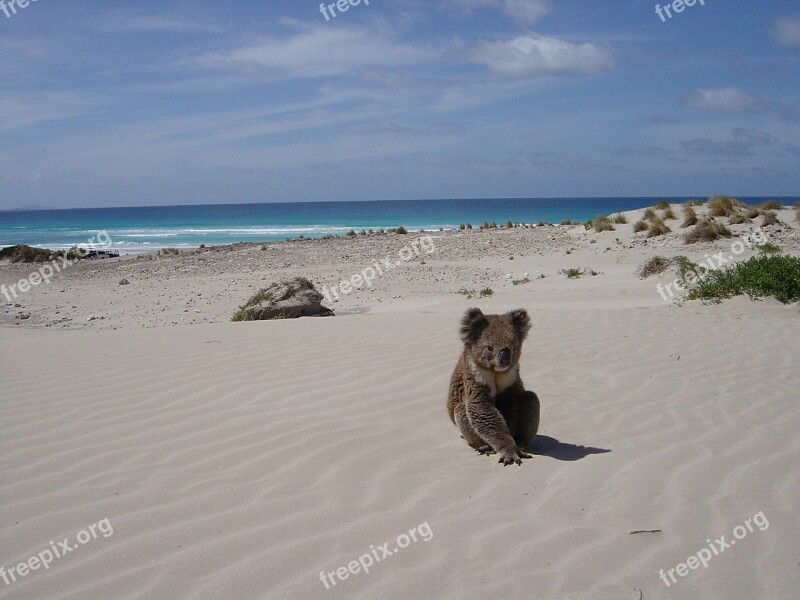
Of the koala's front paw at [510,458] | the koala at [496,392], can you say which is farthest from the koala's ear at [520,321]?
the koala's front paw at [510,458]

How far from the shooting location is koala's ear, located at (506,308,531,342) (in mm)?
5117

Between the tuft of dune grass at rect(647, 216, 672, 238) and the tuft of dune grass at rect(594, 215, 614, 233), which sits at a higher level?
the tuft of dune grass at rect(594, 215, 614, 233)

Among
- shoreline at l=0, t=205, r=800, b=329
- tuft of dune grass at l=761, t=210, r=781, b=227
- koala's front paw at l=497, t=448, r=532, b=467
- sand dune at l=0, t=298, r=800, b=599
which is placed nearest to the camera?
sand dune at l=0, t=298, r=800, b=599

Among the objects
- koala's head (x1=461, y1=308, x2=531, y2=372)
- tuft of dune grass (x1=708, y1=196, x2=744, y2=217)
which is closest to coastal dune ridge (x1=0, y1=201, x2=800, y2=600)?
koala's head (x1=461, y1=308, x2=531, y2=372)

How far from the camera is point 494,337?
495cm

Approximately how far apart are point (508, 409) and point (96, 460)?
3248 millimetres

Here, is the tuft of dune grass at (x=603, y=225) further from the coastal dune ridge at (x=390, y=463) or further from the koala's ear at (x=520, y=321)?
the koala's ear at (x=520, y=321)

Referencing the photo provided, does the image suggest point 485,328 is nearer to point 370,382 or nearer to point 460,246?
point 370,382

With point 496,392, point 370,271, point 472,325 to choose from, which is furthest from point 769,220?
point 472,325

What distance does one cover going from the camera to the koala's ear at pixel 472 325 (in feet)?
16.6

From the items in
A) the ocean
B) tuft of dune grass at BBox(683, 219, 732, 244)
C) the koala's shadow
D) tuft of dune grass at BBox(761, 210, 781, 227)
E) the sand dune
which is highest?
the ocean

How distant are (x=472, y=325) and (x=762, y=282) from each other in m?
9.49

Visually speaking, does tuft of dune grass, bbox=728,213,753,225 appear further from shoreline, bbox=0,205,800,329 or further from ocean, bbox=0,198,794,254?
ocean, bbox=0,198,794,254

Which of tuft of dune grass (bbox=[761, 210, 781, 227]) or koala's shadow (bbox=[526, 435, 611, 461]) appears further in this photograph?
tuft of dune grass (bbox=[761, 210, 781, 227])
